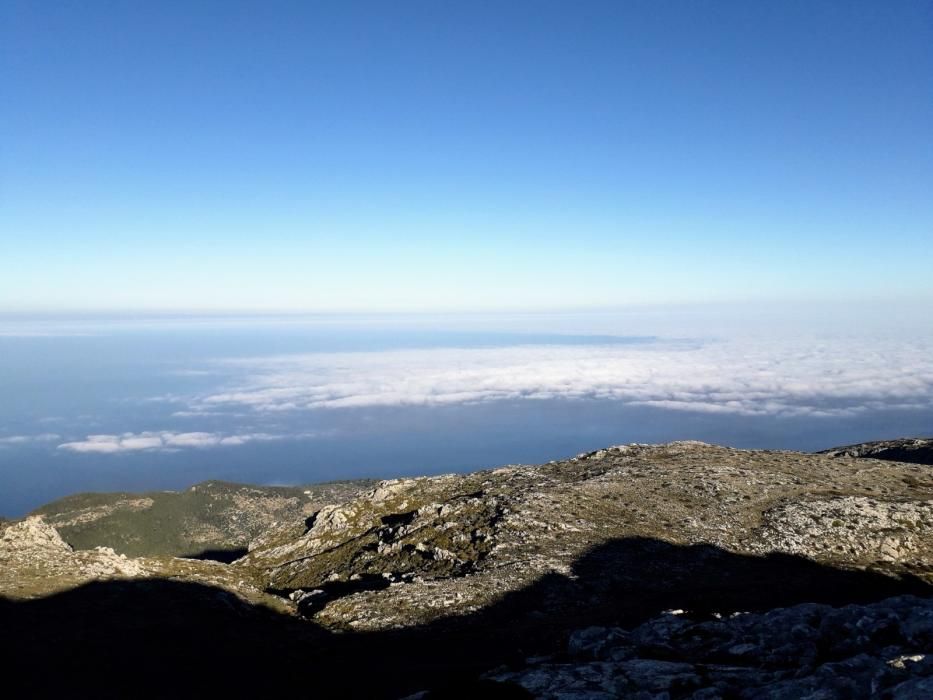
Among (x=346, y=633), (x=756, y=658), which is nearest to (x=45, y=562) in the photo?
(x=346, y=633)

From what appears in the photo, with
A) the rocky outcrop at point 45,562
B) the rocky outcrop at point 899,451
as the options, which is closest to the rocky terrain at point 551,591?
the rocky outcrop at point 45,562

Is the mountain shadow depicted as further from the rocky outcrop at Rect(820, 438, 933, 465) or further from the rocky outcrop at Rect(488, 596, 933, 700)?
the rocky outcrop at Rect(820, 438, 933, 465)

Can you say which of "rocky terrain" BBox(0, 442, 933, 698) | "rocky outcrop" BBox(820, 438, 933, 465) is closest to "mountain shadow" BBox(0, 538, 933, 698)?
"rocky terrain" BBox(0, 442, 933, 698)

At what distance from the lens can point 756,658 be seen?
78.5ft

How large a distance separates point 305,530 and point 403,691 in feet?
149

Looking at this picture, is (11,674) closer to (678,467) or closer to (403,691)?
(403,691)

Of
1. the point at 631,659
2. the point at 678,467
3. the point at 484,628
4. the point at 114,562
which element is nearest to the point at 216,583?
the point at 114,562

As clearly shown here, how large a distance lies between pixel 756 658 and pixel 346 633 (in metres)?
30.7

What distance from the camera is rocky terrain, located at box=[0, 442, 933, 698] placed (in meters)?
24.2

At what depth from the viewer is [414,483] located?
8019 centimetres

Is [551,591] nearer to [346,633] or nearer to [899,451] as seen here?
[346,633]

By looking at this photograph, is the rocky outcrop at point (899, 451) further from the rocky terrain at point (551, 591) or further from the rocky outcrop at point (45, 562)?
the rocky outcrop at point (45, 562)

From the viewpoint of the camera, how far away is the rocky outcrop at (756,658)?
60.7 feet

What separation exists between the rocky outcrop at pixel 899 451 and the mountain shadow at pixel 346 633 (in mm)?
59954
